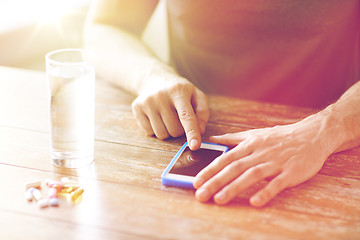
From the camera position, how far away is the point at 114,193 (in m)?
0.89

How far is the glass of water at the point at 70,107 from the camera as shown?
3.03 feet

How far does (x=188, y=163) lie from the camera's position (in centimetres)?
100

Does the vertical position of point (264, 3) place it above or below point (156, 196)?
above

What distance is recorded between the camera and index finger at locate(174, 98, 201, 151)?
106cm

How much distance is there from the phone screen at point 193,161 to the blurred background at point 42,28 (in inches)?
64.1

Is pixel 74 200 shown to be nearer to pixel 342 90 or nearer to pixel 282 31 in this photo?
pixel 282 31

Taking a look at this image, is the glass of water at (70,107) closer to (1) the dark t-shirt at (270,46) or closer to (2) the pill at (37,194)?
(2) the pill at (37,194)

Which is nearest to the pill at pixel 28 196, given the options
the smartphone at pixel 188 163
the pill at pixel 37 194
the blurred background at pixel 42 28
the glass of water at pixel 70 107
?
the pill at pixel 37 194

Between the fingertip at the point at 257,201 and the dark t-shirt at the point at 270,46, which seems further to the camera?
the dark t-shirt at the point at 270,46

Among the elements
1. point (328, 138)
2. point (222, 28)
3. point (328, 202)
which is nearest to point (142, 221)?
point (328, 202)

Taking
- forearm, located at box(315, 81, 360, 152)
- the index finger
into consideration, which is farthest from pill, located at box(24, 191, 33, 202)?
forearm, located at box(315, 81, 360, 152)

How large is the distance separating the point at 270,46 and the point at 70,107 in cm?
97

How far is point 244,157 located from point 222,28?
836mm

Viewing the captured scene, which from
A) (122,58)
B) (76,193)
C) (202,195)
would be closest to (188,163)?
(202,195)
